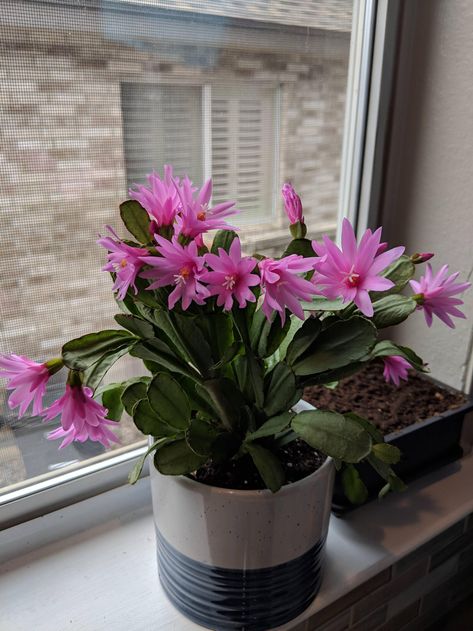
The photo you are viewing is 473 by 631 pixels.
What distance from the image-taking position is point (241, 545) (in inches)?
23.1

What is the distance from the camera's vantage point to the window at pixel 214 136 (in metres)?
0.74

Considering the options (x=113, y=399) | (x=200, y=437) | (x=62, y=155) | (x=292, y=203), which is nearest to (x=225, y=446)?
(x=200, y=437)

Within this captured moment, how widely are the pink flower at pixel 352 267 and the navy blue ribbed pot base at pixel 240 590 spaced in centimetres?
32

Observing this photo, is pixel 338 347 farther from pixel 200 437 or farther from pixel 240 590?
pixel 240 590

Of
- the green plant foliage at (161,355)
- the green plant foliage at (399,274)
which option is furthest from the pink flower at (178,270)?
the green plant foliage at (399,274)

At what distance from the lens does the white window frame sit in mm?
784

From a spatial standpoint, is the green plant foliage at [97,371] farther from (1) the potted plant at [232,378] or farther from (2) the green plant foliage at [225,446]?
(2) the green plant foliage at [225,446]

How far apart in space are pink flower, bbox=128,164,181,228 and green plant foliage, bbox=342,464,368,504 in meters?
0.43

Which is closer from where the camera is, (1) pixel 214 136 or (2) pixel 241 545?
(2) pixel 241 545

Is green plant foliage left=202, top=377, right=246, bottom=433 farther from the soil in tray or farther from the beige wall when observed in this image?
the beige wall

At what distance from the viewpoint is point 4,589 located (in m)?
0.73

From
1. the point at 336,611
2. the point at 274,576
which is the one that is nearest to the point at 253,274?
→ the point at 274,576

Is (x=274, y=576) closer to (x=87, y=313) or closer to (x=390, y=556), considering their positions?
(x=390, y=556)

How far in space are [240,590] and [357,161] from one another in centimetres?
70
